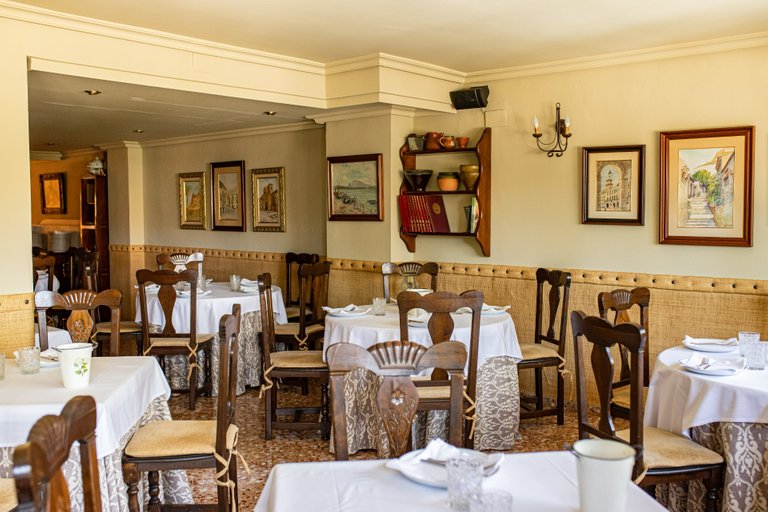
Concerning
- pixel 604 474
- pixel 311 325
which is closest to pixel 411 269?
pixel 311 325

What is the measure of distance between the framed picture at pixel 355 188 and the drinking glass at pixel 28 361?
3756mm

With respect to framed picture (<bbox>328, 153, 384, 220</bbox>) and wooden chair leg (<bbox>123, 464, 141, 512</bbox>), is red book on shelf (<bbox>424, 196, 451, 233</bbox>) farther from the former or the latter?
wooden chair leg (<bbox>123, 464, 141, 512</bbox>)

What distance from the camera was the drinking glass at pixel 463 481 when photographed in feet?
5.45

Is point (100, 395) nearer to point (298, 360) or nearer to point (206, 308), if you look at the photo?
point (298, 360)

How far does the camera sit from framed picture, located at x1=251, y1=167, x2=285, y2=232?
312 inches

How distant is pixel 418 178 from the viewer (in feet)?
20.9

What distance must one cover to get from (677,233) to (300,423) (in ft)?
9.85

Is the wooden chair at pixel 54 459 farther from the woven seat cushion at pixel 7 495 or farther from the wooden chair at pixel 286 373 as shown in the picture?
the wooden chair at pixel 286 373

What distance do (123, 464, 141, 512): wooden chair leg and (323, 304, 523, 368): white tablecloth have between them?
164 centimetres

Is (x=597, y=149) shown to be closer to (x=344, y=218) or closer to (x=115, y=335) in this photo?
(x=344, y=218)

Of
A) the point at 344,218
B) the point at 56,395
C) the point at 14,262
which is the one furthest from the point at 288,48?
Result: the point at 56,395

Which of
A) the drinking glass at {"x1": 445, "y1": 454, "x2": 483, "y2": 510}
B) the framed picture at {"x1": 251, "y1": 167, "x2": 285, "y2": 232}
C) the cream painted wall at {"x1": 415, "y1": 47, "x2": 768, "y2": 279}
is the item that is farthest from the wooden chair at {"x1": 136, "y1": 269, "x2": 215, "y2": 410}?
the drinking glass at {"x1": 445, "y1": 454, "x2": 483, "y2": 510}

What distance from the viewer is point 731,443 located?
2994 millimetres

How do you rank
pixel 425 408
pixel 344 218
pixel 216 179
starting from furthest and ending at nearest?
pixel 216 179 → pixel 344 218 → pixel 425 408
